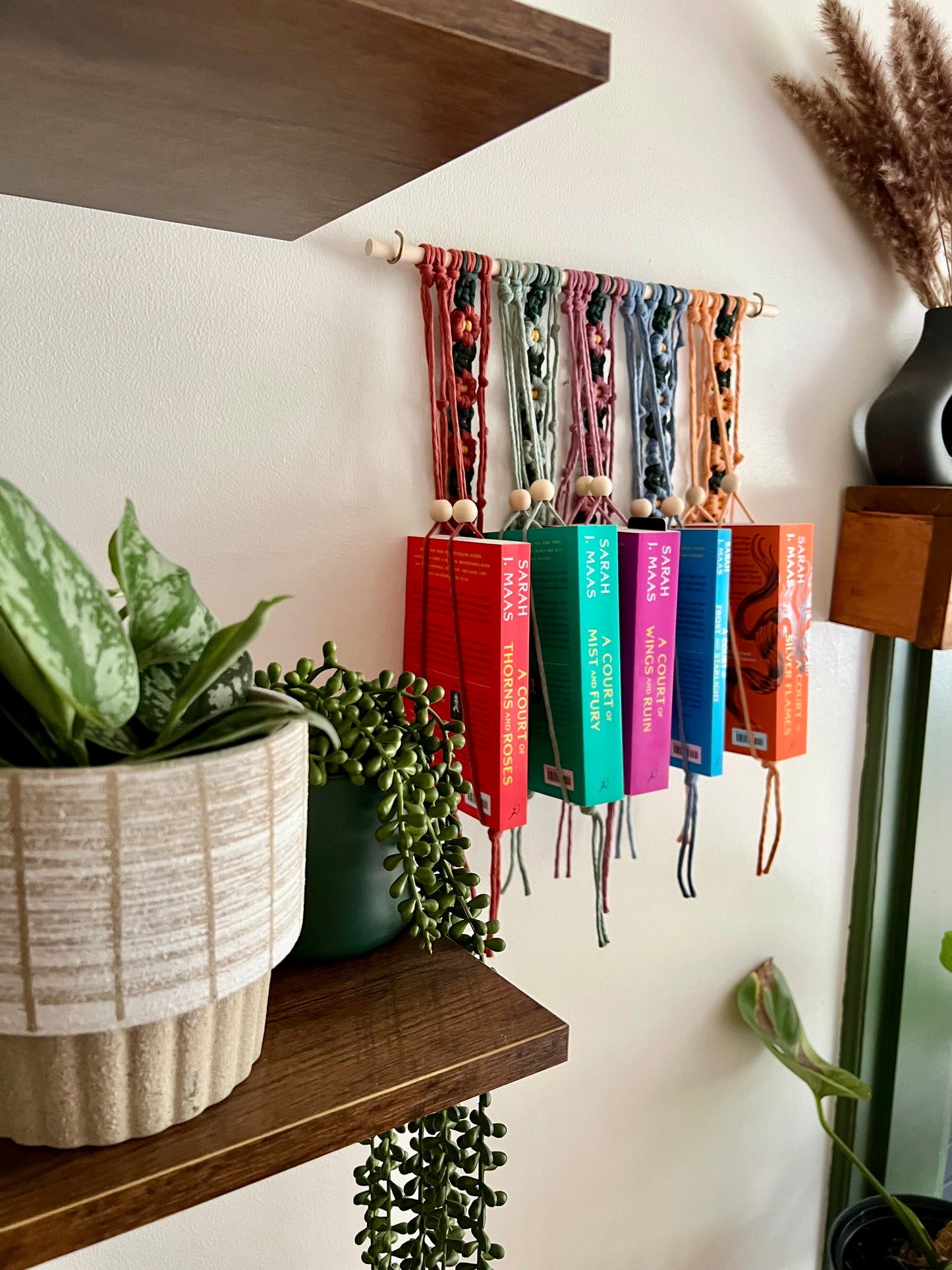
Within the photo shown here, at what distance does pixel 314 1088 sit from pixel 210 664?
0.79 feet

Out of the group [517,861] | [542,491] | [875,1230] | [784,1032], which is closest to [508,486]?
[542,491]

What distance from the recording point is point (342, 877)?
1.96ft

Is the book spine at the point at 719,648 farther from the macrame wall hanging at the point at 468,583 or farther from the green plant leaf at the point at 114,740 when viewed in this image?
the green plant leaf at the point at 114,740

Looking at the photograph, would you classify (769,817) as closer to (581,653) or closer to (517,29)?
(581,653)

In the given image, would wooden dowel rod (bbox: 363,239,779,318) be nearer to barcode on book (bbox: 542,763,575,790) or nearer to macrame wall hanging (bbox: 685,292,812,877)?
macrame wall hanging (bbox: 685,292,812,877)

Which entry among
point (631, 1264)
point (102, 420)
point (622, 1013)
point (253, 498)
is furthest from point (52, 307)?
point (631, 1264)

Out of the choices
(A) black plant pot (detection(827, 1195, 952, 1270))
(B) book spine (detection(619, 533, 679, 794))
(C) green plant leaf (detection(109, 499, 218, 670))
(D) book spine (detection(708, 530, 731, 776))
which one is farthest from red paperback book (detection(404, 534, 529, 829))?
(A) black plant pot (detection(827, 1195, 952, 1270))

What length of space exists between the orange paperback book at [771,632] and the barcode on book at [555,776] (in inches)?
10.8

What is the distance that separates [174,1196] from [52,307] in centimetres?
58

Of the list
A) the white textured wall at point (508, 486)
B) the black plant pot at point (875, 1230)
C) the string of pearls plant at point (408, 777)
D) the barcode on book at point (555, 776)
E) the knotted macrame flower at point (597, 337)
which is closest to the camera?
the string of pearls plant at point (408, 777)

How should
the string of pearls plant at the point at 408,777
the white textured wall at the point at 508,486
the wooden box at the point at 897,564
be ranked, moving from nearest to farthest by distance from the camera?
1. the string of pearls plant at the point at 408,777
2. the white textured wall at the point at 508,486
3. the wooden box at the point at 897,564

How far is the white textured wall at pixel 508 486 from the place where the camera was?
2.37ft

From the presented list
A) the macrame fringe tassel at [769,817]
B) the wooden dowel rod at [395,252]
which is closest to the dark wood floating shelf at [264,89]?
the wooden dowel rod at [395,252]

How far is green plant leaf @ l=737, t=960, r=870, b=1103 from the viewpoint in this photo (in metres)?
1.15
